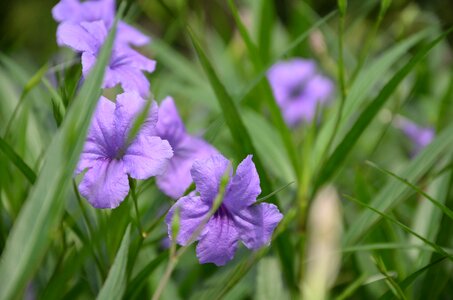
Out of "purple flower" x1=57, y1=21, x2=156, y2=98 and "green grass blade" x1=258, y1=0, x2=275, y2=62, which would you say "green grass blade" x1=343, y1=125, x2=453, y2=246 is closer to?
"purple flower" x1=57, y1=21, x2=156, y2=98

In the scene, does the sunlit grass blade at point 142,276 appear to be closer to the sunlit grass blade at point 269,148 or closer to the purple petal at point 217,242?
the purple petal at point 217,242

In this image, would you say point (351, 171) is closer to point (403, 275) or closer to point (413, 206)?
point (413, 206)

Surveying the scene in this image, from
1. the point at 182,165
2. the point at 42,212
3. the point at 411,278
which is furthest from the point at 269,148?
the point at 42,212

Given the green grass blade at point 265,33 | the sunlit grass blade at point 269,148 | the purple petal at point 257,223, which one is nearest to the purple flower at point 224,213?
the purple petal at point 257,223

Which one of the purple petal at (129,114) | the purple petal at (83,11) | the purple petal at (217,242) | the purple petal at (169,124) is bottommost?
the purple petal at (217,242)

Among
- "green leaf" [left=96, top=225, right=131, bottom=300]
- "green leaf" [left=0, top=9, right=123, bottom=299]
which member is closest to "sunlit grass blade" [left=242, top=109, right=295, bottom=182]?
"green leaf" [left=96, top=225, right=131, bottom=300]

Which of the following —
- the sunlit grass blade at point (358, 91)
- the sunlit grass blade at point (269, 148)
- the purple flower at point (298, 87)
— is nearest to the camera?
the sunlit grass blade at point (358, 91)
